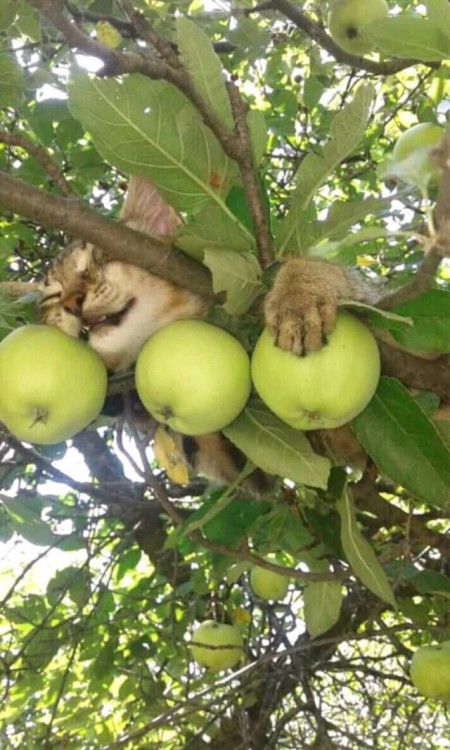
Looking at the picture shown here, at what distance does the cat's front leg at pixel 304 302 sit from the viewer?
108 cm

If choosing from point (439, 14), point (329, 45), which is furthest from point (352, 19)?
point (439, 14)

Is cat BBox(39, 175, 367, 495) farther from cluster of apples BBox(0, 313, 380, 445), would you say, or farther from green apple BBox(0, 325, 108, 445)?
green apple BBox(0, 325, 108, 445)

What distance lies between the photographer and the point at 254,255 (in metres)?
1.18

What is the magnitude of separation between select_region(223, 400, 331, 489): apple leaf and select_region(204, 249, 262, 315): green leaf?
0.19 metres

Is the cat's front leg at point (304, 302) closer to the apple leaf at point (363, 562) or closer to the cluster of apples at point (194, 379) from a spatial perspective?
the cluster of apples at point (194, 379)

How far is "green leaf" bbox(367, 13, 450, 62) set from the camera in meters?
1.09

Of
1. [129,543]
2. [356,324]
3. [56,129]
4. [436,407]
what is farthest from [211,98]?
[129,543]

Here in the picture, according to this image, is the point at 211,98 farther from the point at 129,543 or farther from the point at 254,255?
the point at 129,543

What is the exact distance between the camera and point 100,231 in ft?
3.66

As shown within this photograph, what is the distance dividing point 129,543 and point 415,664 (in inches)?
48.4

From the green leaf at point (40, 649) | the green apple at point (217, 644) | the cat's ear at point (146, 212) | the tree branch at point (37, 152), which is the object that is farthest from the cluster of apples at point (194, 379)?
the green leaf at point (40, 649)

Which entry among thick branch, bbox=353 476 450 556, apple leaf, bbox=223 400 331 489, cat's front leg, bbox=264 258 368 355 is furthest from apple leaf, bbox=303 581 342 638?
cat's front leg, bbox=264 258 368 355

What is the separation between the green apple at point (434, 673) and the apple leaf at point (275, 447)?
108cm

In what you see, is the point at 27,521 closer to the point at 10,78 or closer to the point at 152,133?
the point at 10,78
